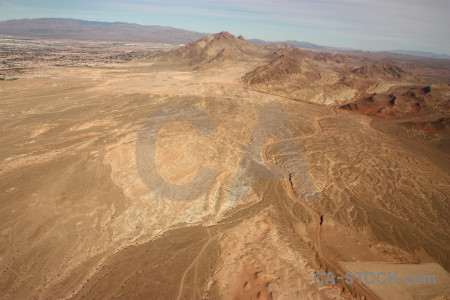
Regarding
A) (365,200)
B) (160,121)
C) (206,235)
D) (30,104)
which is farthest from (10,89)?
(365,200)

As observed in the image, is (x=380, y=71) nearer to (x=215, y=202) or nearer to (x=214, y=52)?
(x=214, y=52)

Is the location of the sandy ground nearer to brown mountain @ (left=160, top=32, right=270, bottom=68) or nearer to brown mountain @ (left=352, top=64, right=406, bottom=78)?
brown mountain @ (left=352, top=64, right=406, bottom=78)

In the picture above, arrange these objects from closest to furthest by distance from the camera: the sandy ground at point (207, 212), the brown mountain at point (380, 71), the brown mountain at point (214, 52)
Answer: the sandy ground at point (207, 212) < the brown mountain at point (380, 71) < the brown mountain at point (214, 52)

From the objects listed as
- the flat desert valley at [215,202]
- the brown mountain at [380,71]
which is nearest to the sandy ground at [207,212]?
the flat desert valley at [215,202]

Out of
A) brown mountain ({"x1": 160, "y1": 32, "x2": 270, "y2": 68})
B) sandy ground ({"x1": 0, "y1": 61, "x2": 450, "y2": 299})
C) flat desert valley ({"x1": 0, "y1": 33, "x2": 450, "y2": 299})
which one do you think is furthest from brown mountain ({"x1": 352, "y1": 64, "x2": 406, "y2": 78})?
sandy ground ({"x1": 0, "y1": 61, "x2": 450, "y2": 299})

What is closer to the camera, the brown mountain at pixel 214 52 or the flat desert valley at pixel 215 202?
the flat desert valley at pixel 215 202

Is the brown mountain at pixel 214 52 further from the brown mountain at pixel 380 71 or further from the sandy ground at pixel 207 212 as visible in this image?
the sandy ground at pixel 207 212

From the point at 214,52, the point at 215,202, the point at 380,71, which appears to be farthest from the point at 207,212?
the point at 380,71

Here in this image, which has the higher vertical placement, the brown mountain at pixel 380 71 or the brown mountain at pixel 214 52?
the brown mountain at pixel 214 52
